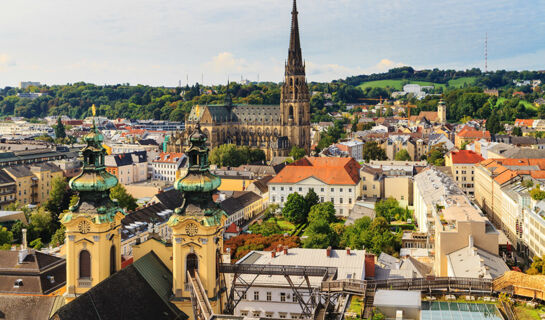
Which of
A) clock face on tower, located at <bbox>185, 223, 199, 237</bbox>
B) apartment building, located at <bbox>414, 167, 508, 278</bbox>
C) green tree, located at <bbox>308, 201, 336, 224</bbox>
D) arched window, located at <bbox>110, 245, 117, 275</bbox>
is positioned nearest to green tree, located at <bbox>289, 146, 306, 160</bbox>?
green tree, located at <bbox>308, 201, 336, 224</bbox>

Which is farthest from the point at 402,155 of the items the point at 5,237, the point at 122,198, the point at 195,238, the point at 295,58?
the point at 195,238

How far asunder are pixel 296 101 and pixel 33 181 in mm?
70529

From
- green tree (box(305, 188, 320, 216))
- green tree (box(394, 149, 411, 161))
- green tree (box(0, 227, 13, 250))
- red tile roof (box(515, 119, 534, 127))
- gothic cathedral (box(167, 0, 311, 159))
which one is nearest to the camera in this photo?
green tree (box(0, 227, 13, 250))

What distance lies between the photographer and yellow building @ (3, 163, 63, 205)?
89562mm

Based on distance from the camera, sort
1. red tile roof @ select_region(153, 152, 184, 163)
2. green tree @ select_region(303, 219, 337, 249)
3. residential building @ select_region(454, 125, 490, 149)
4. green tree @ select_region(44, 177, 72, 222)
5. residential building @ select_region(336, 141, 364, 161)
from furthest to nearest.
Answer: residential building @ select_region(454, 125, 490, 149) → residential building @ select_region(336, 141, 364, 161) → red tile roof @ select_region(153, 152, 184, 163) → green tree @ select_region(44, 177, 72, 222) → green tree @ select_region(303, 219, 337, 249)

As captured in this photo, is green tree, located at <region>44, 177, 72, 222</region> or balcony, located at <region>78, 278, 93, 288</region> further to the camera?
green tree, located at <region>44, 177, 72, 222</region>

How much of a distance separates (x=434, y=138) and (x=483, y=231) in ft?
323

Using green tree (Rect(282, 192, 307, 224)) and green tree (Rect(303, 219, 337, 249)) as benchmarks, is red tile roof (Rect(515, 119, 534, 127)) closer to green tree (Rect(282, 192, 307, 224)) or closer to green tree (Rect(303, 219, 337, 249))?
green tree (Rect(282, 192, 307, 224))

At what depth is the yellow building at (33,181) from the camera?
89.6 m

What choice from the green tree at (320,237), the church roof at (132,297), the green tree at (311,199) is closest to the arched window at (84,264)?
the church roof at (132,297)

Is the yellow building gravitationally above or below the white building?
above

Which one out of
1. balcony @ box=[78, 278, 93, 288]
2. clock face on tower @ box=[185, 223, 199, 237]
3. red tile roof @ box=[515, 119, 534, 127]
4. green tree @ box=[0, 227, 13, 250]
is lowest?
green tree @ box=[0, 227, 13, 250]

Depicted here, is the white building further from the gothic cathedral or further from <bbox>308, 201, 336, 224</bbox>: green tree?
the gothic cathedral

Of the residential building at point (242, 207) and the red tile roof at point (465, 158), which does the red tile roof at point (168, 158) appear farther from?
the red tile roof at point (465, 158)
